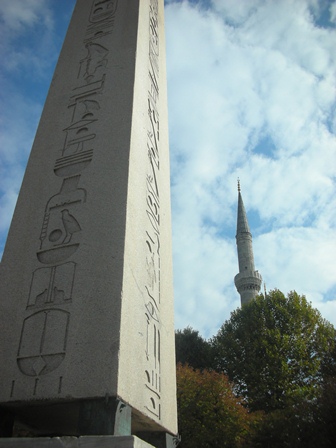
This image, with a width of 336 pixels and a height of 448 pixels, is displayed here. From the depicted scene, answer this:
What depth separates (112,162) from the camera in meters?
2.94

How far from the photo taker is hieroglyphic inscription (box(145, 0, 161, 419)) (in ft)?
8.27

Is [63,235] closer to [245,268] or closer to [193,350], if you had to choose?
[193,350]

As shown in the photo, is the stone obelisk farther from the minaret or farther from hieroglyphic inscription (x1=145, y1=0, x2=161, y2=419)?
the minaret

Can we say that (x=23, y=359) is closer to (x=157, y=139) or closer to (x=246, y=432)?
(x=157, y=139)

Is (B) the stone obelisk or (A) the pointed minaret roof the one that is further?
(A) the pointed minaret roof

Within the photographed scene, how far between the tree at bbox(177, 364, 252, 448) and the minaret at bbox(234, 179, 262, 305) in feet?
49.8

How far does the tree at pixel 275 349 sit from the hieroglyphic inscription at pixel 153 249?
1254 centimetres

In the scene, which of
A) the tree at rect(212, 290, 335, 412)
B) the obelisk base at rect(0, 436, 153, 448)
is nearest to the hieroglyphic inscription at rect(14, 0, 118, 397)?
the obelisk base at rect(0, 436, 153, 448)

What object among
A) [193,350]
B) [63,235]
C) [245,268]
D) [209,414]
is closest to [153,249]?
[63,235]

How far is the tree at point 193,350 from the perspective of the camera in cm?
1857

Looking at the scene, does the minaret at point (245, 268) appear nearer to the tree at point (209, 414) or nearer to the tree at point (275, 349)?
the tree at point (275, 349)

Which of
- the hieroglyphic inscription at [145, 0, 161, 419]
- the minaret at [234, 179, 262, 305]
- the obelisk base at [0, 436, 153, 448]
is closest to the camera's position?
the obelisk base at [0, 436, 153, 448]

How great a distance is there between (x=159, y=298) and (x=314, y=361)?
14815 millimetres

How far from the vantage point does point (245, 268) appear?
3080 centimetres
